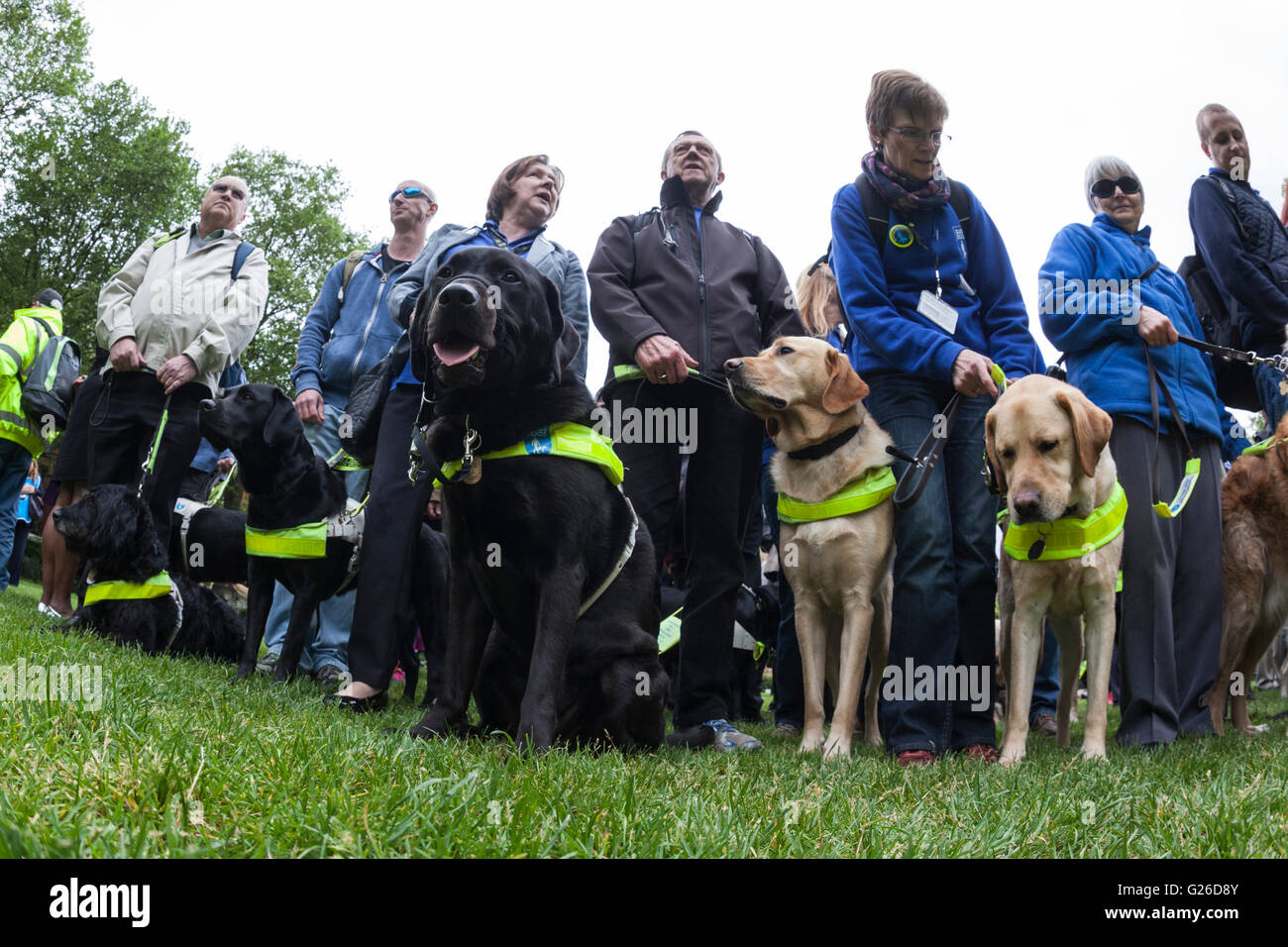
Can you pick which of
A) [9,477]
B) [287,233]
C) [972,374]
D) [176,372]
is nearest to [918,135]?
[972,374]

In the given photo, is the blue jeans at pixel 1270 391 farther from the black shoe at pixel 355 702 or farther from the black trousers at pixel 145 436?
the black trousers at pixel 145 436

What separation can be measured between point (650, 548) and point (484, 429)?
787mm

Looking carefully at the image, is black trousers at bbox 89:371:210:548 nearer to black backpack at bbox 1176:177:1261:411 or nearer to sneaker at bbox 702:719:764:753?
sneaker at bbox 702:719:764:753

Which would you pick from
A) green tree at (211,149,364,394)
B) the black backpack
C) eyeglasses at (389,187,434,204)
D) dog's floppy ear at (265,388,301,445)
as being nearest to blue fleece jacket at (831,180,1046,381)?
the black backpack

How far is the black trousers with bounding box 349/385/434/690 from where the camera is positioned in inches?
166

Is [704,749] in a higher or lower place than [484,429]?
lower

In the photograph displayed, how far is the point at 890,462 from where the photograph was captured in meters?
4.11

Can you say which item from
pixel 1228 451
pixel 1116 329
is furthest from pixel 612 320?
pixel 1228 451

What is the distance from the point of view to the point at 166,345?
5531mm

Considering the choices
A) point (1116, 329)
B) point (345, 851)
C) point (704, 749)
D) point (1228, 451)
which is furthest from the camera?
point (1228, 451)

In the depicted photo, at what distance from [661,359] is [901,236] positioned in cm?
131

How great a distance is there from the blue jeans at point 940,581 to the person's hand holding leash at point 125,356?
417 centimetres
